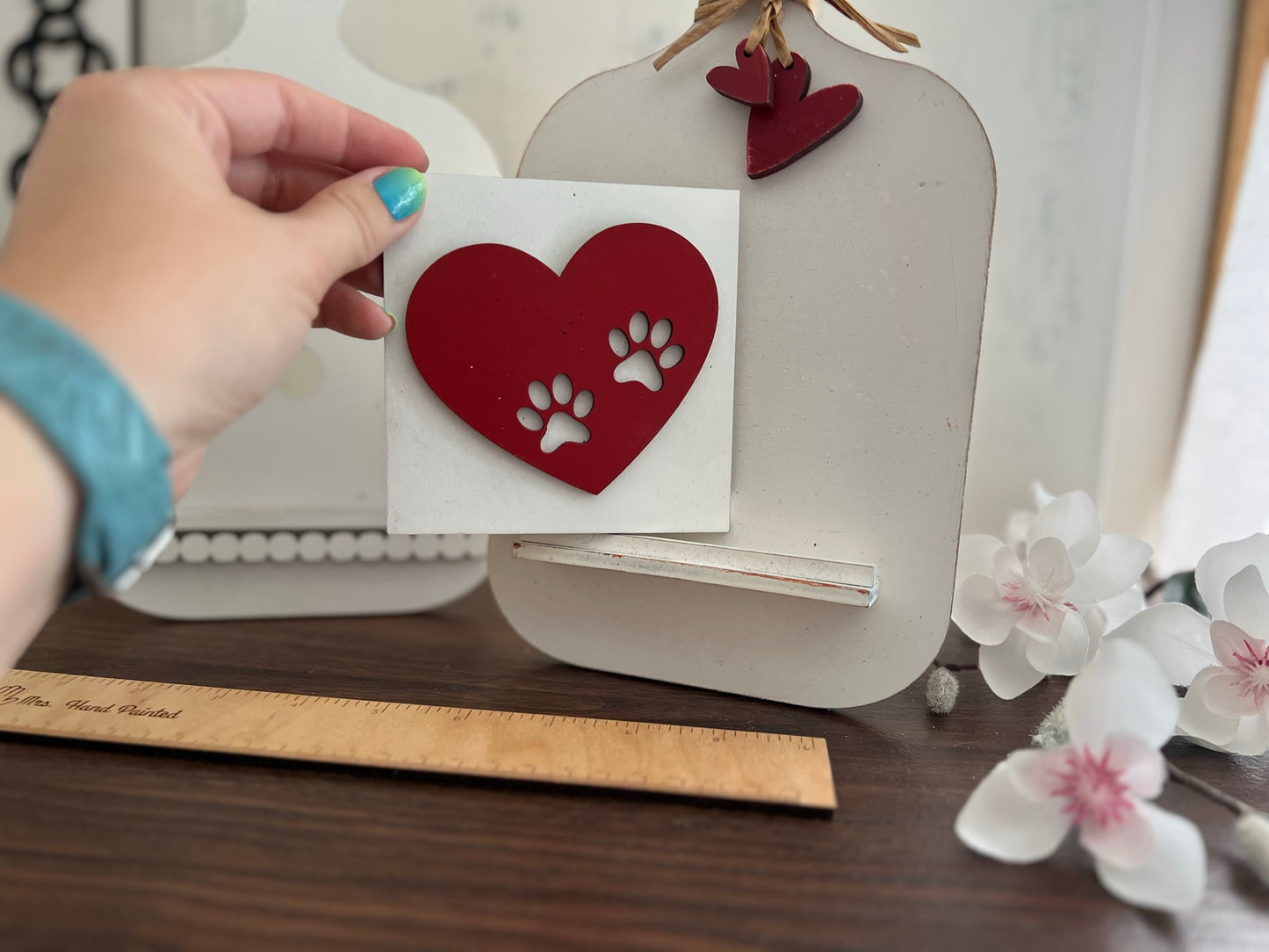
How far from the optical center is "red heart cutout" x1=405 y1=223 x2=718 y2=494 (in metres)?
0.70

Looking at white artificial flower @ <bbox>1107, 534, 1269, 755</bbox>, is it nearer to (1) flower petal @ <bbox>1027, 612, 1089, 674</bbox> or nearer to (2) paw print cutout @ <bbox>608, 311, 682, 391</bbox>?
(1) flower petal @ <bbox>1027, 612, 1089, 674</bbox>

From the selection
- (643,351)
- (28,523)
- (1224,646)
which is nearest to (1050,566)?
(1224,646)

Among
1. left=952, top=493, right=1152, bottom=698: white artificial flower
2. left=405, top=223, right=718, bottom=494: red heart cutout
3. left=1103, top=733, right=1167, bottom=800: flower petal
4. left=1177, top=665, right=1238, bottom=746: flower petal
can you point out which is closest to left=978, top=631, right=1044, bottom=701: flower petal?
left=952, top=493, right=1152, bottom=698: white artificial flower

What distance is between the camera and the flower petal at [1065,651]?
68cm

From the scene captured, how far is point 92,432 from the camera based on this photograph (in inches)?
18.1

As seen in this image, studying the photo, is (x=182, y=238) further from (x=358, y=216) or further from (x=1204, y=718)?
(x=1204, y=718)

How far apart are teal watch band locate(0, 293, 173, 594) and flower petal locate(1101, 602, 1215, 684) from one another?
704 mm

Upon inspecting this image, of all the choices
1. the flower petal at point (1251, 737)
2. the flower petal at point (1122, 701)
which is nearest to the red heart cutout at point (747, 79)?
the flower petal at point (1122, 701)

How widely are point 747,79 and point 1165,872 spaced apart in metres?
0.60

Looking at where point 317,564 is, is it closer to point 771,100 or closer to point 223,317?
point 223,317

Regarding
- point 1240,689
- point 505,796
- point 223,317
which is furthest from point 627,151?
point 1240,689

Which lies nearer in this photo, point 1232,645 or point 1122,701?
point 1122,701

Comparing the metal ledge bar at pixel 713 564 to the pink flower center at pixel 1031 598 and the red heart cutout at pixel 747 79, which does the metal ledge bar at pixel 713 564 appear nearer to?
the pink flower center at pixel 1031 598

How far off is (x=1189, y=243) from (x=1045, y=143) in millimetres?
238
